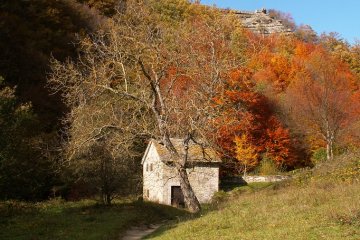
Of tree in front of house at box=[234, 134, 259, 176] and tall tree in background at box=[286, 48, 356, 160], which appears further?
tall tree in background at box=[286, 48, 356, 160]

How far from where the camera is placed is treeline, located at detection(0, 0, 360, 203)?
2244 cm

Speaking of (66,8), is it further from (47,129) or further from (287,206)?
(287,206)

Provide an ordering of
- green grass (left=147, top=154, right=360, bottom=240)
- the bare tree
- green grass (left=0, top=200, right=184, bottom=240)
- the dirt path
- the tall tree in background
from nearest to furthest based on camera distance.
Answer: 1. green grass (left=147, top=154, right=360, bottom=240)
2. green grass (left=0, top=200, right=184, bottom=240)
3. the dirt path
4. the bare tree
5. the tall tree in background

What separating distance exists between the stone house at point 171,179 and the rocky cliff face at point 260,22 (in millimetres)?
90079

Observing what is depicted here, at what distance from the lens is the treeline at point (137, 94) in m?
22.4

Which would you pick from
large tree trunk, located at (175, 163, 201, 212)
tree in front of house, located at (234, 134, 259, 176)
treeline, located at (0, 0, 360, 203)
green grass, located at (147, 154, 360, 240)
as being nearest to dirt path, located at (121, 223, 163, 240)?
large tree trunk, located at (175, 163, 201, 212)

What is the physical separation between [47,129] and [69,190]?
30.9ft

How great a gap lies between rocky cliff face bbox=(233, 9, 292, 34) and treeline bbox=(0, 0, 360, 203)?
4340cm

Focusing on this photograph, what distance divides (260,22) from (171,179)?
10845cm

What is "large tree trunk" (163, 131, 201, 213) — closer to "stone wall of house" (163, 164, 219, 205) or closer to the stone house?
the stone house

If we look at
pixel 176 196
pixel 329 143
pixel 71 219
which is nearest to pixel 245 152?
pixel 329 143

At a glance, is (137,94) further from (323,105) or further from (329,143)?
(323,105)

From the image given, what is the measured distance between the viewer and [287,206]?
16.2 meters

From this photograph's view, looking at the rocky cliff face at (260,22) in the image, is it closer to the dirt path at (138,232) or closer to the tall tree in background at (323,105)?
the tall tree in background at (323,105)
